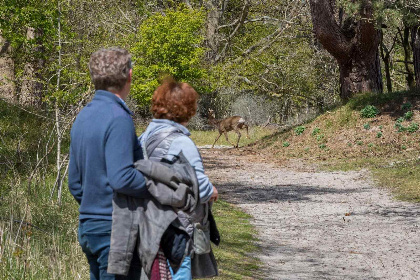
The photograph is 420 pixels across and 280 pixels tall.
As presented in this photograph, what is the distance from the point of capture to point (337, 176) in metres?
19.1

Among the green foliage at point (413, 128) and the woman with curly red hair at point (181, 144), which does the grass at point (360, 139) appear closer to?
the green foliage at point (413, 128)

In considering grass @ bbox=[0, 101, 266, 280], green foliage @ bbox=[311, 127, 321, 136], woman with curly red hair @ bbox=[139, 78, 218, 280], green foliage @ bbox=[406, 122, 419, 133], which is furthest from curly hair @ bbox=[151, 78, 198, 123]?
green foliage @ bbox=[311, 127, 321, 136]

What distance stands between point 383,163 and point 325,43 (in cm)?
705

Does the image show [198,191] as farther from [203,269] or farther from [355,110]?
[355,110]

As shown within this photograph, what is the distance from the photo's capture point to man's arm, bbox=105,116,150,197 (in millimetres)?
3779

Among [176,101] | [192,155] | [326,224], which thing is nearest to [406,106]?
[326,224]

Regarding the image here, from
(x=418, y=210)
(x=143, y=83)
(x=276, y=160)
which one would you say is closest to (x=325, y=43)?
(x=276, y=160)

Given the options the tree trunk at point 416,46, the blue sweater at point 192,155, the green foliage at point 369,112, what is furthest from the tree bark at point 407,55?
the blue sweater at point 192,155

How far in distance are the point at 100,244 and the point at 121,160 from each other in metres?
0.51

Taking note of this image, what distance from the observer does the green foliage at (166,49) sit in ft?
112

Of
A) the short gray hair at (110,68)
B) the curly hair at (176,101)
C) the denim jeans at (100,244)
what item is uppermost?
the short gray hair at (110,68)

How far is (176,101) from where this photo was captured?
4352 mm

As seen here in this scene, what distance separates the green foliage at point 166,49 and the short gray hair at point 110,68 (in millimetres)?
29141

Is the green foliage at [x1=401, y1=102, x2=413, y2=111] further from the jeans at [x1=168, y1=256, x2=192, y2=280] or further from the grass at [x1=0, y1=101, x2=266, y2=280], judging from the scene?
the jeans at [x1=168, y1=256, x2=192, y2=280]
